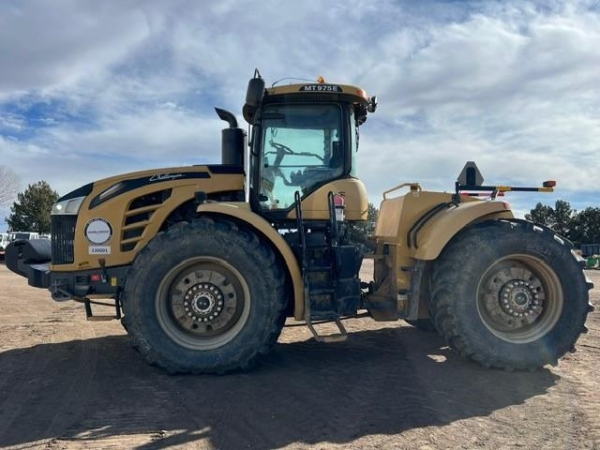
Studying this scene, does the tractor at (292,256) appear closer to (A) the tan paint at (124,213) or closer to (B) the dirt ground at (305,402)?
(A) the tan paint at (124,213)

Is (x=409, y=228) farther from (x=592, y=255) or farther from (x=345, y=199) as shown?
(x=592, y=255)

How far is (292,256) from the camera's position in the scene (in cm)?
524

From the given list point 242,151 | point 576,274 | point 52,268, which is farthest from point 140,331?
point 576,274

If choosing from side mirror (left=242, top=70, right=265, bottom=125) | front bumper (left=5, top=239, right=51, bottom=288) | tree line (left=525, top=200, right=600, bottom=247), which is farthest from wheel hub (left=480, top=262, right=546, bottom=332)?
tree line (left=525, top=200, right=600, bottom=247)

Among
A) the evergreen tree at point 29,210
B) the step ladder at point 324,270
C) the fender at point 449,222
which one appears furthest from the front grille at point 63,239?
the evergreen tree at point 29,210

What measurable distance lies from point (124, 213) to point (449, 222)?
11.6 feet

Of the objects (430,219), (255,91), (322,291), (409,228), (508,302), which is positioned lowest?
(508,302)

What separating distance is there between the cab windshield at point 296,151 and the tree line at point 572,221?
48.8m

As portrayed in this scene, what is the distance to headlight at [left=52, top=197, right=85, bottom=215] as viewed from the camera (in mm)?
5715

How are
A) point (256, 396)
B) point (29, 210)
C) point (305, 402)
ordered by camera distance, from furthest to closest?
point (29, 210) → point (256, 396) → point (305, 402)

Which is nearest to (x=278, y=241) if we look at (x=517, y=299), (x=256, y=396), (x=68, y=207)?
(x=256, y=396)

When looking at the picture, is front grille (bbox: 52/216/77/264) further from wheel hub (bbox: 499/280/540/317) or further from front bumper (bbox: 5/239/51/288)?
wheel hub (bbox: 499/280/540/317)

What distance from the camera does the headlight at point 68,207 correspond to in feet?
18.7

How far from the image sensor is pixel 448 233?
17.3 feet
